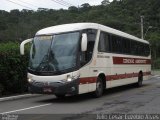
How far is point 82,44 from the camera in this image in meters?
16.7

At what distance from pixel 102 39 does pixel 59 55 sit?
11.1 feet

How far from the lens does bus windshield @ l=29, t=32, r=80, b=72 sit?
1695 centimetres

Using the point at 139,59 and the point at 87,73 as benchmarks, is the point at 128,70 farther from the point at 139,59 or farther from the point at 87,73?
the point at 87,73

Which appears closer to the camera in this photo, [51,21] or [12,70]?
[12,70]

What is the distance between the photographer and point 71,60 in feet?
55.6

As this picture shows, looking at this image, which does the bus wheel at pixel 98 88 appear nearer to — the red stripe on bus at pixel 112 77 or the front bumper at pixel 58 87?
the red stripe on bus at pixel 112 77

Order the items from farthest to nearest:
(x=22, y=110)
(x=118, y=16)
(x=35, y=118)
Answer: (x=118, y=16) < (x=22, y=110) < (x=35, y=118)

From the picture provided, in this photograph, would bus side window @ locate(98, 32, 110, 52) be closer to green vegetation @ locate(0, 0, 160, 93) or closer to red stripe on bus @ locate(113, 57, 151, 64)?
red stripe on bus @ locate(113, 57, 151, 64)

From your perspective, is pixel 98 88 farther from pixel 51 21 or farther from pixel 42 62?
pixel 51 21

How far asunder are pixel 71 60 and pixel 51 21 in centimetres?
2448

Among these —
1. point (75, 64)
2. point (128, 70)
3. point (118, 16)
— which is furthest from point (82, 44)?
point (118, 16)

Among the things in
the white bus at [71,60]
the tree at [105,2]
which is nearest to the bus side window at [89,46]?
the white bus at [71,60]

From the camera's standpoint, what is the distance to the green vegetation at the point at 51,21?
68.3 feet

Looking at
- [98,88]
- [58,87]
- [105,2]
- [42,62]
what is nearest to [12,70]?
[42,62]
